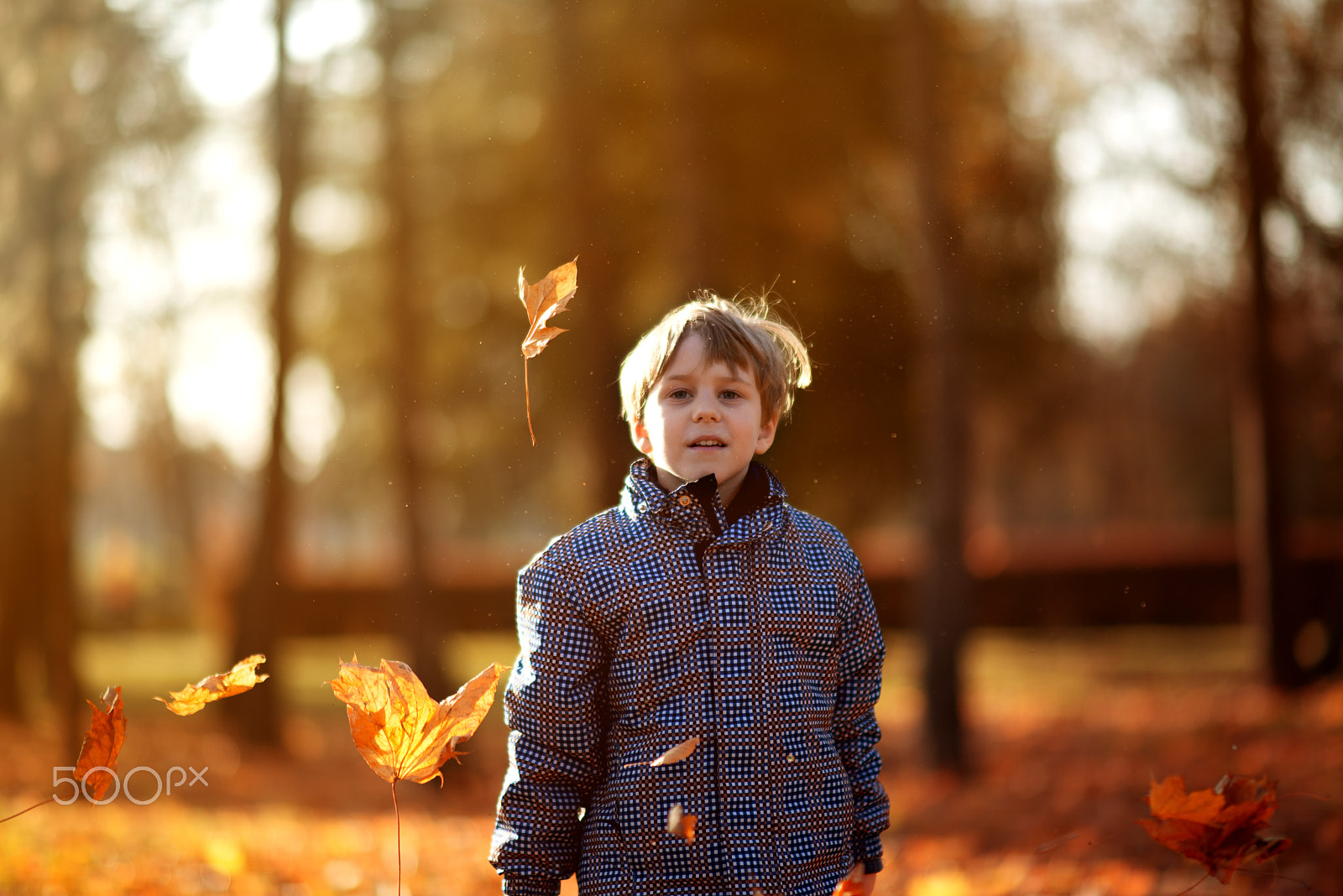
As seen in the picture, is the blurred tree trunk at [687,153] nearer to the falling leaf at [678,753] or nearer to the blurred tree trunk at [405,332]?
the blurred tree trunk at [405,332]

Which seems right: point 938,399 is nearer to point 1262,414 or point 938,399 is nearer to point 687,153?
point 687,153

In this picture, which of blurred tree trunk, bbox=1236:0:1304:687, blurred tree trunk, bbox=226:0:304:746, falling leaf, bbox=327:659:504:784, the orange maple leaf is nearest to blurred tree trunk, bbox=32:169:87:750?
blurred tree trunk, bbox=226:0:304:746

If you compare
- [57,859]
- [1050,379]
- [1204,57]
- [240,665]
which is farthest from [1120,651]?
[240,665]

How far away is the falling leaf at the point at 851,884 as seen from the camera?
2184 mm

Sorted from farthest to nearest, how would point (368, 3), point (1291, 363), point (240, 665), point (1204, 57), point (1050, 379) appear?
1. point (1050, 379)
2. point (1291, 363)
3. point (1204, 57)
4. point (368, 3)
5. point (240, 665)

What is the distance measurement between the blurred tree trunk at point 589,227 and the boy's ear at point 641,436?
3.01m

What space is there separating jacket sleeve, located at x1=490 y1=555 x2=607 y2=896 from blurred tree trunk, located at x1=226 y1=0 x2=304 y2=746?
6641 millimetres

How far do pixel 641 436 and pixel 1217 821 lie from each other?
1.55 meters

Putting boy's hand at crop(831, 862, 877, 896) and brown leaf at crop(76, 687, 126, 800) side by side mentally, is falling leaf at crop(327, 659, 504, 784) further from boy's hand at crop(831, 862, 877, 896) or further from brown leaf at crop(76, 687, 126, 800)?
boy's hand at crop(831, 862, 877, 896)

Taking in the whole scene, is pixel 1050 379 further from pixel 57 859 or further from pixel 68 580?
pixel 57 859

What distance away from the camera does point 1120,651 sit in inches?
648

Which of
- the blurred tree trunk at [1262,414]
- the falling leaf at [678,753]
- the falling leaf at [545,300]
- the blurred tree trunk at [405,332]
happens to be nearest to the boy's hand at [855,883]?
the falling leaf at [678,753]

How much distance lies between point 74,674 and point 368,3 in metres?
5.24

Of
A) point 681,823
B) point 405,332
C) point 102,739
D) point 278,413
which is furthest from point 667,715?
point 278,413
